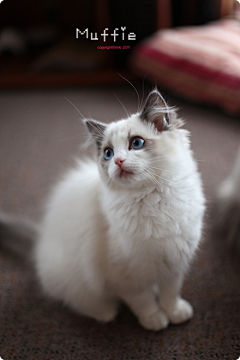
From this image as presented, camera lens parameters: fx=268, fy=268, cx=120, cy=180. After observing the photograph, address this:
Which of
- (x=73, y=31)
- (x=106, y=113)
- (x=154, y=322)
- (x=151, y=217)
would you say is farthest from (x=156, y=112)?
(x=73, y=31)

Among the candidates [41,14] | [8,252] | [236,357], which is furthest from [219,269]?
[41,14]

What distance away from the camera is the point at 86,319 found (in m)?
Answer: 0.95

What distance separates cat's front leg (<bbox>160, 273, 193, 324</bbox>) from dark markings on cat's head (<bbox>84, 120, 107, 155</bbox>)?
504 mm

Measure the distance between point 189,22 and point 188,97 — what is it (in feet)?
1.95

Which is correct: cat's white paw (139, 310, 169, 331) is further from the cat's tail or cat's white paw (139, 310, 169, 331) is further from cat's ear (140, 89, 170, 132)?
cat's ear (140, 89, 170, 132)

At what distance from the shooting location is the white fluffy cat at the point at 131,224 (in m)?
0.69

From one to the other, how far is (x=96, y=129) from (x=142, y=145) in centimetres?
16

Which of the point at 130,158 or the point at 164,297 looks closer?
the point at 130,158

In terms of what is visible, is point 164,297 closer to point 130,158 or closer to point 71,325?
point 71,325

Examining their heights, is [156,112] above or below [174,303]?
above

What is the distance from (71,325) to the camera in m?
0.93

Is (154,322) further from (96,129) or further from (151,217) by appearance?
(96,129)

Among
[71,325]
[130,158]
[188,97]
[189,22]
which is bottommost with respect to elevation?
[71,325]

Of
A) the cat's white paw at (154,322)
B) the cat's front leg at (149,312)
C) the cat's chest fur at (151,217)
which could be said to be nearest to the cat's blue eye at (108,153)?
the cat's chest fur at (151,217)
